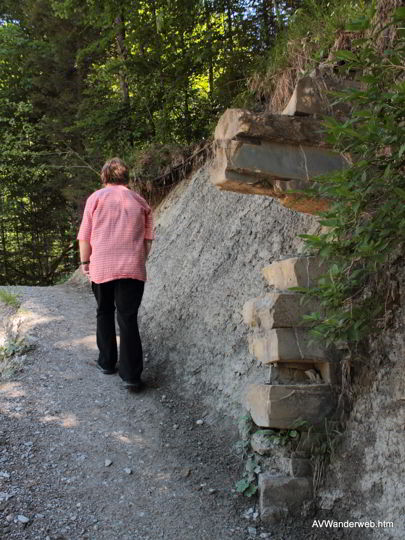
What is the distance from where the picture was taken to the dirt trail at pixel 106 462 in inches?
119

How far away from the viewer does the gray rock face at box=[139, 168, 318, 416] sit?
14.8 ft

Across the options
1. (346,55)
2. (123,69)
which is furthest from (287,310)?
(123,69)

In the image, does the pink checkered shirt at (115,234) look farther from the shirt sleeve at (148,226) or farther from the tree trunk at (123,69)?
the tree trunk at (123,69)

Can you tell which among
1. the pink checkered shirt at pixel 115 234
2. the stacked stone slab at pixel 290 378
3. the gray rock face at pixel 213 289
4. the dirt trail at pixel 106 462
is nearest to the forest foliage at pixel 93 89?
the gray rock face at pixel 213 289

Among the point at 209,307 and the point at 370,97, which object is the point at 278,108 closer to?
the point at 209,307

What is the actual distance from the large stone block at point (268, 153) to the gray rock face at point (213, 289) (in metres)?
0.68

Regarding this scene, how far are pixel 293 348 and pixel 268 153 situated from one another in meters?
1.32

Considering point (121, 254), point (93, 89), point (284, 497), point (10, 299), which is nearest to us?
point (284, 497)

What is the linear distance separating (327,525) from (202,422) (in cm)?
149

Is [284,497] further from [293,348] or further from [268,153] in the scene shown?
[268,153]

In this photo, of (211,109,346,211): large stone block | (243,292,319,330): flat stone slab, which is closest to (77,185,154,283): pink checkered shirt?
(211,109,346,211): large stone block

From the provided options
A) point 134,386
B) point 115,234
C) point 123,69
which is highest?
point 123,69

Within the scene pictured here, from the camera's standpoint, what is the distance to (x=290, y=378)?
3.39m

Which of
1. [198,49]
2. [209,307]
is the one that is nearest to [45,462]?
[209,307]
